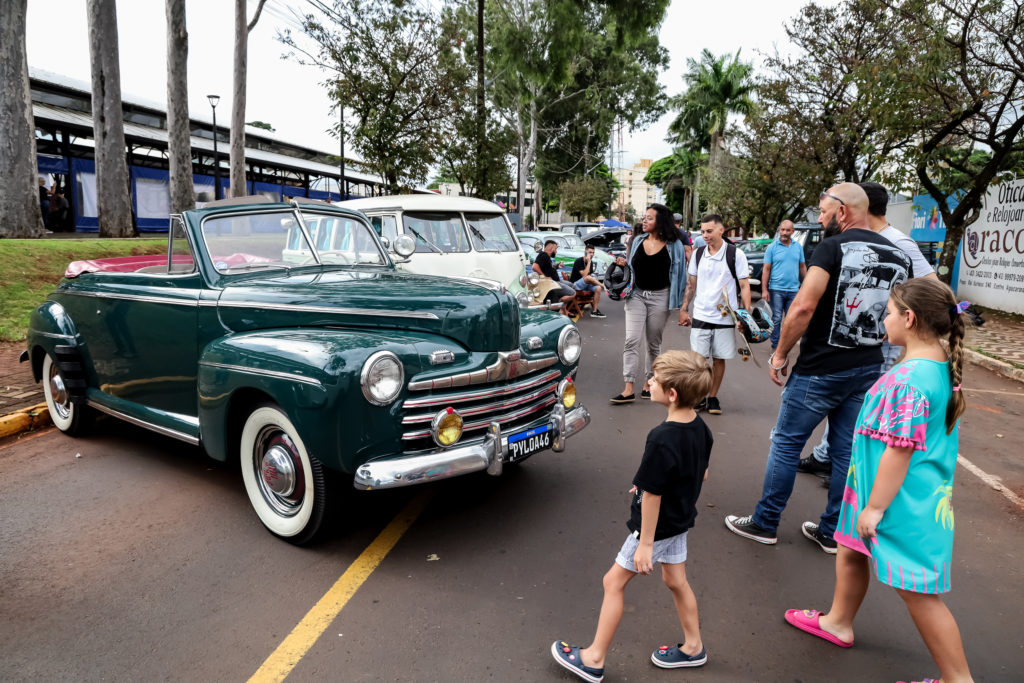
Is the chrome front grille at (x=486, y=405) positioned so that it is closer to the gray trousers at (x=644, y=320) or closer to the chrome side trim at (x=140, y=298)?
the chrome side trim at (x=140, y=298)

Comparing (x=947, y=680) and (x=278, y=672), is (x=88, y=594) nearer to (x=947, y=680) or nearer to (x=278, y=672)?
(x=278, y=672)

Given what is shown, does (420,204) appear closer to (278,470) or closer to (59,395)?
(59,395)

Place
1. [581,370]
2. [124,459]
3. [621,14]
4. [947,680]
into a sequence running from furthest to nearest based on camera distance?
1. [621,14]
2. [581,370]
3. [124,459]
4. [947,680]

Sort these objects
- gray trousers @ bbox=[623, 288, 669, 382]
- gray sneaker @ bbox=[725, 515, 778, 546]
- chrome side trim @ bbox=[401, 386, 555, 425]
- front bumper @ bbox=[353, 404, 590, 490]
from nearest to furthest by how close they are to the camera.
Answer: front bumper @ bbox=[353, 404, 590, 490]
chrome side trim @ bbox=[401, 386, 555, 425]
gray sneaker @ bbox=[725, 515, 778, 546]
gray trousers @ bbox=[623, 288, 669, 382]

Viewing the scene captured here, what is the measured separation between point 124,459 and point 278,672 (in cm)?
307

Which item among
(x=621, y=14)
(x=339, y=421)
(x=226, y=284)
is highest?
(x=621, y=14)

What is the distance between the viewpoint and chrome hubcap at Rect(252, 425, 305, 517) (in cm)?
346

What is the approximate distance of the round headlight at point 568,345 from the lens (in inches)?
166

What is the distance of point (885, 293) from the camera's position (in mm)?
3326

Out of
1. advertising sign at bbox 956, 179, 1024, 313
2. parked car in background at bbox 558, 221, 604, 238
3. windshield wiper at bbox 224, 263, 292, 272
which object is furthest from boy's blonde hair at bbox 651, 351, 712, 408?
parked car in background at bbox 558, 221, 604, 238

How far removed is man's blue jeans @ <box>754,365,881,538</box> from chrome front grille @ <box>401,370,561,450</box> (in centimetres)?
132

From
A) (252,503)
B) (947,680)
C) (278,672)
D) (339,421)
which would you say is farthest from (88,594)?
(947,680)

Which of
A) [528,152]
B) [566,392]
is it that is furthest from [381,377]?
[528,152]

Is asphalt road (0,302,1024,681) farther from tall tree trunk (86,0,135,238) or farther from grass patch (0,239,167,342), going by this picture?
tall tree trunk (86,0,135,238)
